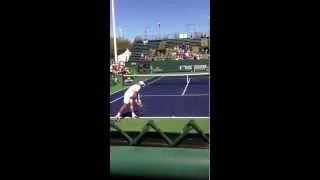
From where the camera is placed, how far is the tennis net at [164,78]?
3807mm

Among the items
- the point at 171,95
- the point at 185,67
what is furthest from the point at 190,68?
the point at 171,95

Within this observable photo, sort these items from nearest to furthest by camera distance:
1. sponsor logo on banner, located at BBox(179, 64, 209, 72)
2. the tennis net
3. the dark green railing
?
the dark green railing < the tennis net < sponsor logo on banner, located at BBox(179, 64, 209, 72)

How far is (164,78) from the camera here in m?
4.95

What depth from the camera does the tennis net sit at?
3.81 meters

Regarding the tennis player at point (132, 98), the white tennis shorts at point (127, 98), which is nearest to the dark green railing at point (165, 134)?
the tennis player at point (132, 98)

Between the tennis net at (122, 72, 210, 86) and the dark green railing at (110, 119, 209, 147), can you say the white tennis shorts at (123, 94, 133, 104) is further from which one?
the dark green railing at (110, 119, 209, 147)

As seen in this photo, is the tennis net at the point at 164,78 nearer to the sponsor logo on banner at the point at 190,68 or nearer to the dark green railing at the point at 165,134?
the sponsor logo on banner at the point at 190,68

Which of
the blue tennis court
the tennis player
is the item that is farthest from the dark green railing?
the blue tennis court

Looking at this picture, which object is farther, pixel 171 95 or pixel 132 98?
pixel 171 95

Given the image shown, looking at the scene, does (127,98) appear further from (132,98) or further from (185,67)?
(185,67)

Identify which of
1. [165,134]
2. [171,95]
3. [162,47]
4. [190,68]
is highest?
[162,47]
